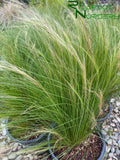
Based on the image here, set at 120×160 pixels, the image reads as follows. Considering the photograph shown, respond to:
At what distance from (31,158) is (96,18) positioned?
129cm

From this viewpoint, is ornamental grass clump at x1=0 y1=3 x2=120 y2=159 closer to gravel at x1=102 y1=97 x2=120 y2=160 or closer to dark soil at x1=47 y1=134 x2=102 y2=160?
dark soil at x1=47 y1=134 x2=102 y2=160

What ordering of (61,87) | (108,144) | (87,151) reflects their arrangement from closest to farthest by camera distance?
(61,87) → (87,151) → (108,144)

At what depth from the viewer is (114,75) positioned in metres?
1.04

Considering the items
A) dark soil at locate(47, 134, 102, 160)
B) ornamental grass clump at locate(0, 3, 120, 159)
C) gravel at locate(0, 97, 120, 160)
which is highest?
ornamental grass clump at locate(0, 3, 120, 159)

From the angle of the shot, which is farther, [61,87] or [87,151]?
[87,151]

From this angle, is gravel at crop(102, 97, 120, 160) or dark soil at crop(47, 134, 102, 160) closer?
dark soil at crop(47, 134, 102, 160)

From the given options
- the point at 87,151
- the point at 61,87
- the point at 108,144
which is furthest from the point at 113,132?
the point at 61,87

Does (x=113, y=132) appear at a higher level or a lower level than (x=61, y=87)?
lower

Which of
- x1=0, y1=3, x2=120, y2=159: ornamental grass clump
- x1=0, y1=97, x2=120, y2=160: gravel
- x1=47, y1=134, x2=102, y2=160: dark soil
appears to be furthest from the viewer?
x1=0, y1=97, x2=120, y2=160: gravel

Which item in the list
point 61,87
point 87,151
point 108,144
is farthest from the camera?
point 108,144

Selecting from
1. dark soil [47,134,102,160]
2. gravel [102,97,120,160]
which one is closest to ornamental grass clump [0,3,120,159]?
dark soil [47,134,102,160]

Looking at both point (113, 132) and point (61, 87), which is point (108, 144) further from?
point (61, 87)

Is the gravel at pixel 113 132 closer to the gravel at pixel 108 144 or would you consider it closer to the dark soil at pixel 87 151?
the gravel at pixel 108 144

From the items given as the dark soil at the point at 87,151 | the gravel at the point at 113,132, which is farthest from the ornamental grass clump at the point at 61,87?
the gravel at the point at 113,132
